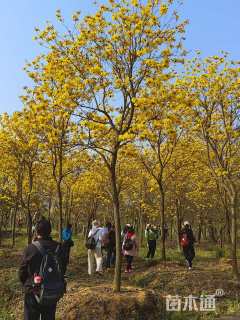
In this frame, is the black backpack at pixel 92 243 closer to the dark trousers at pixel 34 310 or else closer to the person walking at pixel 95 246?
the person walking at pixel 95 246

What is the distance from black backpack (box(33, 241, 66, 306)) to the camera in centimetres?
582

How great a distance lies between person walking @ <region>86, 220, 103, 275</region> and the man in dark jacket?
10.1 metres

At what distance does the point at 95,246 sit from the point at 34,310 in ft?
34.0

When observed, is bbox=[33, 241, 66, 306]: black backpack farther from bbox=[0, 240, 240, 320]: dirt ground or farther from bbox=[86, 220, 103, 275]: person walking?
bbox=[86, 220, 103, 275]: person walking

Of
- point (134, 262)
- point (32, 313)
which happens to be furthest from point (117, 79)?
point (134, 262)

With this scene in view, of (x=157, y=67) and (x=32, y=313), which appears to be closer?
(x=32, y=313)

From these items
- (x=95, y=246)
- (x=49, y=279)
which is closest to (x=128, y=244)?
(x=95, y=246)

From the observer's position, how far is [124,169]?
98.2 ft

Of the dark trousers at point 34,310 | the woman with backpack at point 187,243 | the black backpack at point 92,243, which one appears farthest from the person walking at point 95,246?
the dark trousers at point 34,310

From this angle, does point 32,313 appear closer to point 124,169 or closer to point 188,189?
point 124,169

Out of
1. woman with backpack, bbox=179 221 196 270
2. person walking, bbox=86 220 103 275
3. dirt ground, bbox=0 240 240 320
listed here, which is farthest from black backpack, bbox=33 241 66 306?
woman with backpack, bbox=179 221 196 270

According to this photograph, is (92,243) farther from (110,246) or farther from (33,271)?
(33,271)

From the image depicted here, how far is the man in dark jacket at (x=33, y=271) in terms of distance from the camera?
594 centimetres

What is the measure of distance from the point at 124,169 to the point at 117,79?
61.8ft
